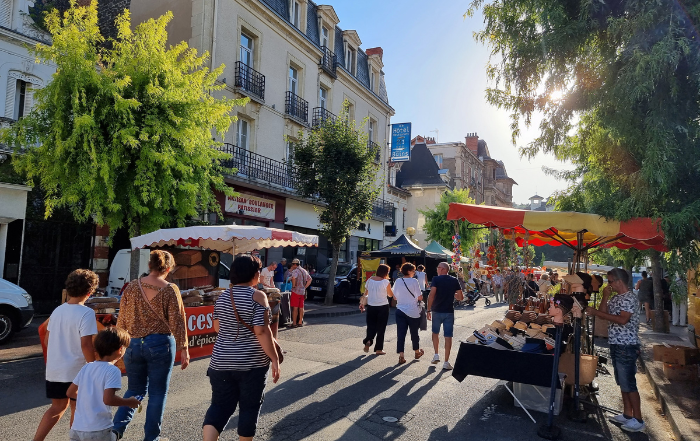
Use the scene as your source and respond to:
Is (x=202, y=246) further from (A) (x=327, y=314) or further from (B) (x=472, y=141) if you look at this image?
(B) (x=472, y=141)

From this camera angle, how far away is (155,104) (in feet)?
35.1

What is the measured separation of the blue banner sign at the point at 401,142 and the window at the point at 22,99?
61.4ft

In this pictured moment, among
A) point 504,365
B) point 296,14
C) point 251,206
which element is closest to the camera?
point 504,365

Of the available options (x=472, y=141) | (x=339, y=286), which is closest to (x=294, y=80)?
(x=339, y=286)

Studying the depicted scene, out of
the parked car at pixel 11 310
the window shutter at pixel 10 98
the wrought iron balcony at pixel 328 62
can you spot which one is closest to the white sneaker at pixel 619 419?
the parked car at pixel 11 310

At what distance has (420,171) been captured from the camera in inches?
1737

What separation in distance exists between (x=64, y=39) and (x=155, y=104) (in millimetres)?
2126

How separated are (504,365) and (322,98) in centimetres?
2102

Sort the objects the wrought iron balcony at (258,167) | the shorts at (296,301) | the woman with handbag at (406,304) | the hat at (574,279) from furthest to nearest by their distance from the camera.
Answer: the wrought iron balcony at (258,167) < the shorts at (296,301) < the woman with handbag at (406,304) < the hat at (574,279)

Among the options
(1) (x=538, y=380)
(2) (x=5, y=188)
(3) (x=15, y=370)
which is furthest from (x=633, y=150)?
(2) (x=5, y=188)

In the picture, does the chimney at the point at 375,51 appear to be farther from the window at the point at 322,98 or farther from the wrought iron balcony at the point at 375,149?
the window at the point at 322,98

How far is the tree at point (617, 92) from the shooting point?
5.52 meters

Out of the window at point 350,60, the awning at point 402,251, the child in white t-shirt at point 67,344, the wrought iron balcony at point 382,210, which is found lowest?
the child in white t-shirt at point 67,344

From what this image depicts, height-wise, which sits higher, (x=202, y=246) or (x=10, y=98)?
(x=10, y=98)
